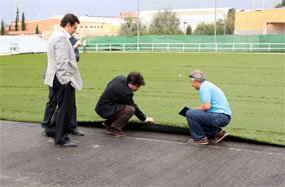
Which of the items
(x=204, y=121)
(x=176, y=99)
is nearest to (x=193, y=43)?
(x=176, y=99)

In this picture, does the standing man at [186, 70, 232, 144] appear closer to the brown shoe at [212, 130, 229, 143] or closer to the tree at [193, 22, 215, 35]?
the brown shoe at [212, 130, 229, 143]

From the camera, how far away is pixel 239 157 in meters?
4.79

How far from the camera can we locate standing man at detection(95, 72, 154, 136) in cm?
559

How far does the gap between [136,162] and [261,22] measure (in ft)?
173

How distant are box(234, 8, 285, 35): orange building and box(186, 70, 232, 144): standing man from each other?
48444 millimetres

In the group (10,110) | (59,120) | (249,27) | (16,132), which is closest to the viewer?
(59,120)

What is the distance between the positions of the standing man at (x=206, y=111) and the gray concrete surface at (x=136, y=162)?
19cm

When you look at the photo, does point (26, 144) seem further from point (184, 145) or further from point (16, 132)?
point (184, 145)

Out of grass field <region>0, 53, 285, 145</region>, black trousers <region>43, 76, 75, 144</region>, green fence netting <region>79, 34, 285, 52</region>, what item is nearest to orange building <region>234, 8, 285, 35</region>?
green fence netting <region>79, 34, 285, 52</region>

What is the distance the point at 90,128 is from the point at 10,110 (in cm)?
230

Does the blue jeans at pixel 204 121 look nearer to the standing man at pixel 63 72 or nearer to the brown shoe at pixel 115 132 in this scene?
the brown shoe at pixel 115 132

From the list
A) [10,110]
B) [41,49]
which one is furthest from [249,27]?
[10,110]

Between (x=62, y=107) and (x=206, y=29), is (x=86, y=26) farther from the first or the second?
(x=62, y=107)

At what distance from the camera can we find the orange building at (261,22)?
50.5 meters
